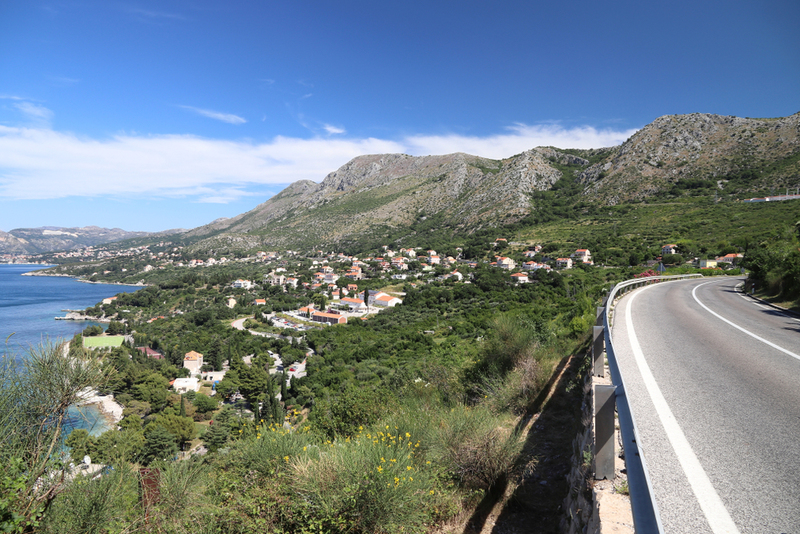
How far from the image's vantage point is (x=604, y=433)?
2785 millimetres

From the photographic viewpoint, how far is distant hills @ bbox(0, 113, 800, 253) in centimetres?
7050

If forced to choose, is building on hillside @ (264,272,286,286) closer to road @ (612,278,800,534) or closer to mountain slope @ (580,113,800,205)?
mountain slope @ (580,113,800,205)

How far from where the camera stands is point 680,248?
42.5 m

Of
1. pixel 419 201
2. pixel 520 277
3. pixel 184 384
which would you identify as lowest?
pixel 184 384

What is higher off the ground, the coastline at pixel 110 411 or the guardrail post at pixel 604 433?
the guardrail post at pixel 604 433

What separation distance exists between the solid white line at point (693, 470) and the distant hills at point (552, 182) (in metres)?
81.2

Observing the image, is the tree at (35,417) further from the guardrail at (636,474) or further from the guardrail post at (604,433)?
the guardrail post at (604,433)

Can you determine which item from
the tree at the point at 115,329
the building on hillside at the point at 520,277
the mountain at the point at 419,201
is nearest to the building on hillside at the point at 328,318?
the building on hillside at the point at 520,277

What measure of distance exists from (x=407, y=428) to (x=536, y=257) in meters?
60.7

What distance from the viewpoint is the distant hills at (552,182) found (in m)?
70.5

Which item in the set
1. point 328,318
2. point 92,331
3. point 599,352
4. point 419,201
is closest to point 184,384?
point 328,318

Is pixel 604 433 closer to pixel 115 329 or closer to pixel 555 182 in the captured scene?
pixel 115 329

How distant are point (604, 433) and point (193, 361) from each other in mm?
48076

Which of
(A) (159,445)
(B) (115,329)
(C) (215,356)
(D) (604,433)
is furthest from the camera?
(B) (115,329)
